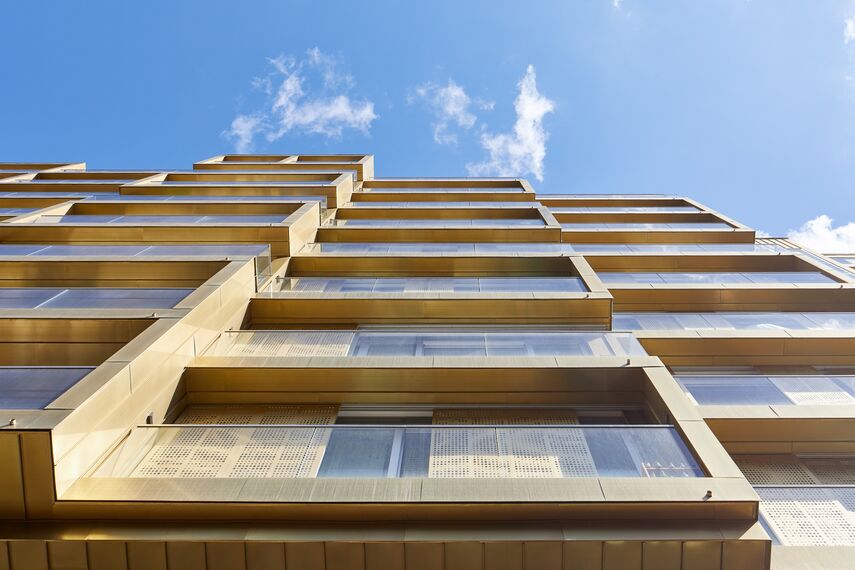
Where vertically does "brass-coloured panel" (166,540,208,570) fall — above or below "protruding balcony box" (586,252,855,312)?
below

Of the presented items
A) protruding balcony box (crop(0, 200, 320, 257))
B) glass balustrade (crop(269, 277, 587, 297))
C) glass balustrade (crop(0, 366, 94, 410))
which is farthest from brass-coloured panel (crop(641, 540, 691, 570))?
protruding balcony box (crop(0, 200, 320, 257))

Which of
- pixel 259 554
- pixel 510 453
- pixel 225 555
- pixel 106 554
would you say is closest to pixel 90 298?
pixel 106 554

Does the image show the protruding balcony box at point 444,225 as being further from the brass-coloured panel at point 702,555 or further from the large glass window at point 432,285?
the brass-coloured panel at point 702,555

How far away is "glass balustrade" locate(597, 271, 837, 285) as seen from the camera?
1717cm

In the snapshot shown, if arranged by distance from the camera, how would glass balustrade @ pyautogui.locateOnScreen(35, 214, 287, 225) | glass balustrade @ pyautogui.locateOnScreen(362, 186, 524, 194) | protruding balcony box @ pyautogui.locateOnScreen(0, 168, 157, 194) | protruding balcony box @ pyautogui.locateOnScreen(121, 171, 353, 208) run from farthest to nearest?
glass balustrade @ pyautogui.locateOnScreen(362, 186, 524, 194) → protruding balcony box @ pyautogui.locateOnScreen(0, 168, 157, 194) → protruding balcony box @ pyautogui.locateOnScreen(121, 171, 353, 208) → glass balustrade @ pyautogui.locateOnScreen(35, 214, 287, 225)

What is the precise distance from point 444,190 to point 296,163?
14199mm

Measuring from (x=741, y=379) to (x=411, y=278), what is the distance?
9.21 m

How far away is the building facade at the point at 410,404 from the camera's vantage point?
20.2 ft

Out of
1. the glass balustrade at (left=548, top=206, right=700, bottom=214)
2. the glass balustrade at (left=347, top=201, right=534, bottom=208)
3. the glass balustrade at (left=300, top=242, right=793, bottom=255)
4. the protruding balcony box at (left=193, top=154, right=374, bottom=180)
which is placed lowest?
the glass balustrade at (left=300, top=242, right=793, bottom=255)

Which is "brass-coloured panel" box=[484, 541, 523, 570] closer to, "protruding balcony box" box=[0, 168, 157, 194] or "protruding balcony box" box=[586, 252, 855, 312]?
"protruding balcony box" box=[586, 252, 855, 312]

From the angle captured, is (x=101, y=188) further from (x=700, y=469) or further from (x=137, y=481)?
(x=700, y=469)

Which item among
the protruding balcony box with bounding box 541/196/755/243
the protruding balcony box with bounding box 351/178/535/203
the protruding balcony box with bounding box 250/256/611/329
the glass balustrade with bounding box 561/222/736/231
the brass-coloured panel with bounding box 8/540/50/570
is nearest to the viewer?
the brass-coloured panel with bounding box 8/540/50/570

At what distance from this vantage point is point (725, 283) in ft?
55.6

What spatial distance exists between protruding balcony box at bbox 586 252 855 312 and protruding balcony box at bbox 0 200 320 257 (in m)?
10.9
